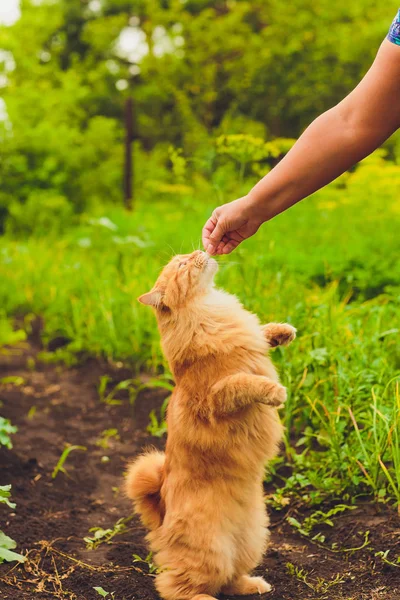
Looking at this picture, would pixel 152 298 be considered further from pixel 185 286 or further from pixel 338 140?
pixel 338 140

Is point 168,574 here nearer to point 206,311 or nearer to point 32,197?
point 206,311

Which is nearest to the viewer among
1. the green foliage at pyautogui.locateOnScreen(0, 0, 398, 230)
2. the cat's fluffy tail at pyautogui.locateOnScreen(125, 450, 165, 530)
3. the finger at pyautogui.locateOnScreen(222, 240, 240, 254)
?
the finger at pyautogui.locateOnScreen(222, 240, 240, 254)

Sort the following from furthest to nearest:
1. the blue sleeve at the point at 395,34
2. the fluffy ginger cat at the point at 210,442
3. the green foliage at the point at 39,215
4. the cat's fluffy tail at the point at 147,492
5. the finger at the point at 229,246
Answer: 1. the green foliage at the point at 39,215
2. the cat's fluffy tail at the point at 147,492
3. the finger at the point at 229,246
4. the fluffy ginger cat at the point at 210,442
5. the blue sleeve at the point at 395,34

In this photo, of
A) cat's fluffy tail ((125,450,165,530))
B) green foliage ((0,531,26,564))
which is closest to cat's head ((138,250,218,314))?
cat's fluffy tail ((125,450,165,530))

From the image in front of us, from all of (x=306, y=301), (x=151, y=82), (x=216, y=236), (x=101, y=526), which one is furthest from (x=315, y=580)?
(x=151, y=82)

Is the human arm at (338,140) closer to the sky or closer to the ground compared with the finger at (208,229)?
closer to the sky

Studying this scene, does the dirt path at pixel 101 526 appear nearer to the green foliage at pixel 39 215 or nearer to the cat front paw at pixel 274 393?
the cat front paw at pixel 274 393

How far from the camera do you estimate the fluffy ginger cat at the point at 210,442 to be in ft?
7.89

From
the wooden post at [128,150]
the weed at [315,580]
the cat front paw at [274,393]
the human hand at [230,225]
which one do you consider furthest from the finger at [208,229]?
the wooden post at [128,150]

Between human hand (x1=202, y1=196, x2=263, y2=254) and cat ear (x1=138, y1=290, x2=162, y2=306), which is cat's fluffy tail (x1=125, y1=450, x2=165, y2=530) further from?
human hand (x1=202, y1=196, x2=263, y2=254)

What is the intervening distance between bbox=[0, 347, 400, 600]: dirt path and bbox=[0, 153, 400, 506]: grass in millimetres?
243

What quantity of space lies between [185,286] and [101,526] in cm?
132

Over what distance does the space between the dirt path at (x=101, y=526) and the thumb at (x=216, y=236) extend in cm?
127

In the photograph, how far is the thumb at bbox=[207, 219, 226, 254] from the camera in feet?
7.93
